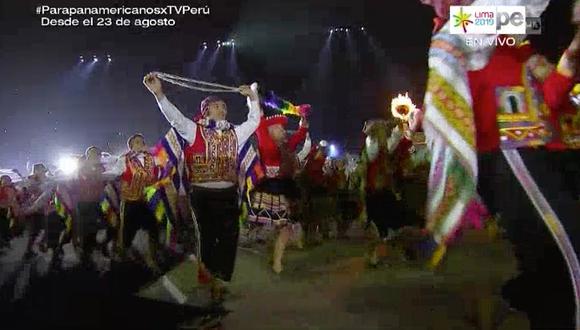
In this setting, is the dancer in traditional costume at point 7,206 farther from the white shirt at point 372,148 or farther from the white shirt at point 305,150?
the white shirt at point 372,148

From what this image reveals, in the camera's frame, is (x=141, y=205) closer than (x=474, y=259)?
No

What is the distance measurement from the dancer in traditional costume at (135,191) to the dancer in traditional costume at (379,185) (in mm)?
673

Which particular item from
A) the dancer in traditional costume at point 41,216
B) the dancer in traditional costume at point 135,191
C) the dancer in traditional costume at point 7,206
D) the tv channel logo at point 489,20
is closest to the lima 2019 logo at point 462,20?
the tv channel logo at point 489,20

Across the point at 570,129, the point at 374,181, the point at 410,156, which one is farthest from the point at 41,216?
the point at 570,129

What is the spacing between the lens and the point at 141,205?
215 centimetres

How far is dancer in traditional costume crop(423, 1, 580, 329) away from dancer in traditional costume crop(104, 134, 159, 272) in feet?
2.87

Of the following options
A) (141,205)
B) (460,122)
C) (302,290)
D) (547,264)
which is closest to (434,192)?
(460,122)

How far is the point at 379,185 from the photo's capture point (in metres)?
2.19

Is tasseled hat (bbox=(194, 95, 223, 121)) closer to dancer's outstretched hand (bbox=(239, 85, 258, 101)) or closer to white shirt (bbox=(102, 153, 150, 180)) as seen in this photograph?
dancer's outstretched hand (bbox=(239, 85, 258, 101))

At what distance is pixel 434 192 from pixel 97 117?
3.43 ft

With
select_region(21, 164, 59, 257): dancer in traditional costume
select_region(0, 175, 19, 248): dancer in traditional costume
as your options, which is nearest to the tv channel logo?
select_region(21, 164, 59, 257): dancer in traditional costume

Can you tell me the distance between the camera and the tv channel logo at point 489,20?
1.89 m

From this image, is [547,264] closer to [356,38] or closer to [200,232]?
[356,38]

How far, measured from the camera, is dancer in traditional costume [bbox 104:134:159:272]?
2.11 m
